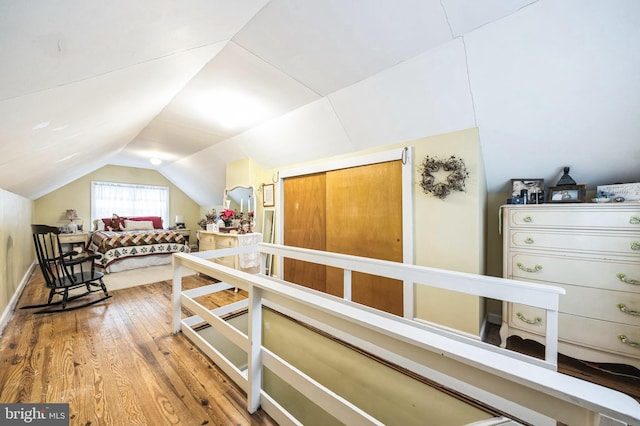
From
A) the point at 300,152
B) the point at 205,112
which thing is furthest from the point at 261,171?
the point at 205,112

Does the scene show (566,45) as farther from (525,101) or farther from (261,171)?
(261,171)

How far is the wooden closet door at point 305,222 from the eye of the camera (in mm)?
3197

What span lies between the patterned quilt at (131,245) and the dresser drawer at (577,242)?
5.54 metres

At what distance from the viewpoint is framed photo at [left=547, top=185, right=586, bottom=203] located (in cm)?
194

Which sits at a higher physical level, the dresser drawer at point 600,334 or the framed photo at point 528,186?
the framed photo at point 528,186

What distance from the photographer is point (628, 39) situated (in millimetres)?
1384

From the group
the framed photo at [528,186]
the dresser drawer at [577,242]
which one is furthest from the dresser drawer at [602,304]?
the framed photo at [528,186]

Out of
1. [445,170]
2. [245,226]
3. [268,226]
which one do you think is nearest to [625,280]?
[445,170]

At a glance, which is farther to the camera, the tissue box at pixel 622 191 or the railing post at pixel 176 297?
the railing post at pixel 176 297

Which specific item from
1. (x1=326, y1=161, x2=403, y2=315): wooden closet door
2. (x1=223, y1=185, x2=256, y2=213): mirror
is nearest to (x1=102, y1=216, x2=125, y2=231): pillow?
(x1=223, y1=185, x2=256, y2=213): mirror

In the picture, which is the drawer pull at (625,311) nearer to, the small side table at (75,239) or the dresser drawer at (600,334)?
the dresser drawer at (600,334)

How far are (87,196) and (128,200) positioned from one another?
77cm

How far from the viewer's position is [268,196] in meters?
3.88

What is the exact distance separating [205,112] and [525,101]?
308 centimetres
